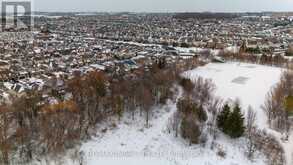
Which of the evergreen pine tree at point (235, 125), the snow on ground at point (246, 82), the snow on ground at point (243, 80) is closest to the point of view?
the evergreen pine tree at point (235, 125)

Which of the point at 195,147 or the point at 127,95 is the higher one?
the point at 127,95

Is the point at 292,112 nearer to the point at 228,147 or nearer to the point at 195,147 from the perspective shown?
the point at 228,147

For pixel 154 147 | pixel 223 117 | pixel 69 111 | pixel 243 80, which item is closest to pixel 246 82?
pixel 243 80

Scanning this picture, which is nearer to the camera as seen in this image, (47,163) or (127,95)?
(47,163)

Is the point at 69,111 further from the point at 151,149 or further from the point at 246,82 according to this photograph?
the point at 246,82

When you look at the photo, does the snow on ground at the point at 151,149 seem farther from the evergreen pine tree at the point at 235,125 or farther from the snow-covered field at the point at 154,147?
the evergreen pine tree at the point at 235,125

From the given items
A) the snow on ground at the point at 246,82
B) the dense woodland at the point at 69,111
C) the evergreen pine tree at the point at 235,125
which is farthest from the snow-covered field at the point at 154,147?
the snow on ground at the point at 246,82

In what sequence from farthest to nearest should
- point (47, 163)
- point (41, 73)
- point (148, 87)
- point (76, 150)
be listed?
point (41, 73) → point (148, 87) → point (76, 150) → point (47, 163)

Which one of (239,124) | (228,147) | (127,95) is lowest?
(228,147)

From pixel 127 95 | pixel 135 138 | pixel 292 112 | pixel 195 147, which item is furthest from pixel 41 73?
pixel 292 112
